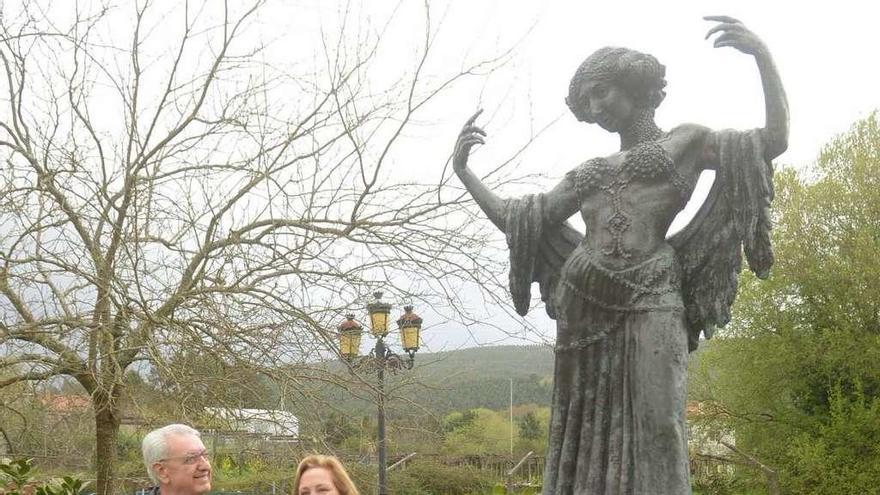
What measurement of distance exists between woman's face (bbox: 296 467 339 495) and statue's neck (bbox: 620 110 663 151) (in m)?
1.80

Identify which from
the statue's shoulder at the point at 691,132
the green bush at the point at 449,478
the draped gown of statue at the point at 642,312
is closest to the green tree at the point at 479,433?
the green bush at the point at 449,478

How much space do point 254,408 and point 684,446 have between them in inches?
272

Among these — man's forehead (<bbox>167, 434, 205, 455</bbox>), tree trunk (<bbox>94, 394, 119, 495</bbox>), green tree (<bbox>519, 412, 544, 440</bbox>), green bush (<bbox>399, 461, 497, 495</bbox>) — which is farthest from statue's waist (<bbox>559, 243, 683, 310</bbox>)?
green tree (<bbox>519, 412, 544, 440</bbox>)

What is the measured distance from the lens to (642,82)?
4008 millimetres

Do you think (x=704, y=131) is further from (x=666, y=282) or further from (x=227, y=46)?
(x=227, y=46)

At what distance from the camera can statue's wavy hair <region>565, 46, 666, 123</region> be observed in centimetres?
399

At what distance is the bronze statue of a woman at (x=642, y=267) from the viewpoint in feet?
12.2

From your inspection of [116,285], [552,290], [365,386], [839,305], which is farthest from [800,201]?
[552,290]

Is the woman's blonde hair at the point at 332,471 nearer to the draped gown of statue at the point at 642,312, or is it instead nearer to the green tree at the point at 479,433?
the draped gown of statue at the point at 642,312

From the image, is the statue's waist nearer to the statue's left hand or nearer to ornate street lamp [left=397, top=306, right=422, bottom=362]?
the statue's left hand

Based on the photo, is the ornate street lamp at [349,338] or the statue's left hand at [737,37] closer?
the statue's left hand at [737,37]

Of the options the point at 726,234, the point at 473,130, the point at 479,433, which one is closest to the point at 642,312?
the point at 726,234

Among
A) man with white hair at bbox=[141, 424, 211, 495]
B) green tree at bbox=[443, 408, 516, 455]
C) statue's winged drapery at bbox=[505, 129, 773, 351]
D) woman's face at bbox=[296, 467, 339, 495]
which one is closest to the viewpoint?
woman's face at bbox=[296, 467, 339, 495]

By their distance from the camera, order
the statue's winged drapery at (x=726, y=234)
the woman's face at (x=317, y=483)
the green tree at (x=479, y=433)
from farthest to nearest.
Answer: the green tree at (x=479, y=433) → the statue's winged drapery at (x=726, y=234) → the woman's face at (x=317, y=483)
